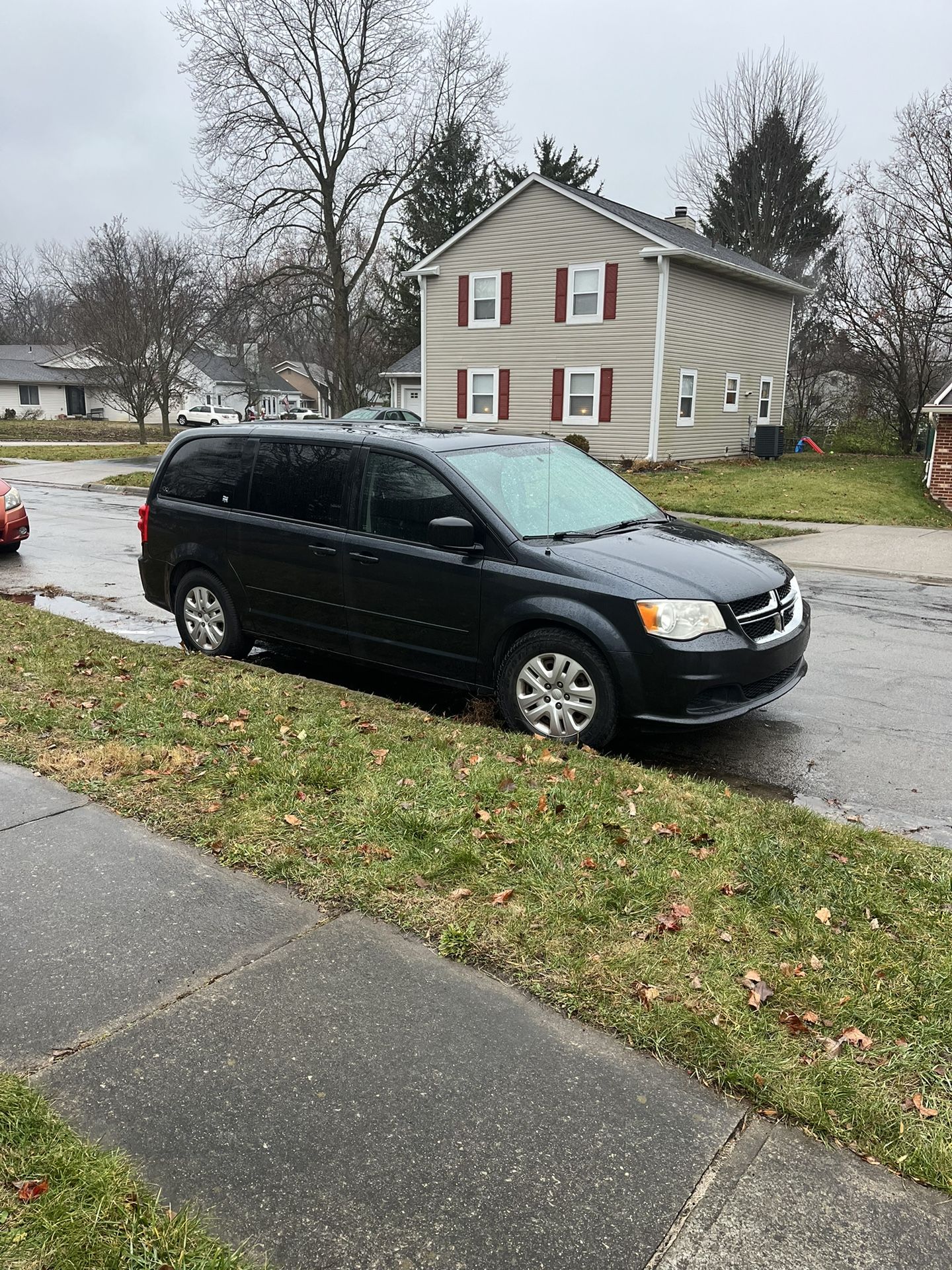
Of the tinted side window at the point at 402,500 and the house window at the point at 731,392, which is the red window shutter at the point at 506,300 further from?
the tinted side window at the point at 402,500

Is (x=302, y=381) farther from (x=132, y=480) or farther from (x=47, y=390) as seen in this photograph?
(x=132, y=480)

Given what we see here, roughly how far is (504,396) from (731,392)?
24.7 ft

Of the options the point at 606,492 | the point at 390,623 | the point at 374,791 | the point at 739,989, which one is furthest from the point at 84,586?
the point at 739,989

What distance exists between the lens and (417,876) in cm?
385

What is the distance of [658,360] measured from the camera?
89.7 feet

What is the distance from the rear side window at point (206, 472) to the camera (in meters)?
7.31

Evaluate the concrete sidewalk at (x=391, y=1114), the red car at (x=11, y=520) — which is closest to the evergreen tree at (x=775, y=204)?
the red car at (x=11, y=520)

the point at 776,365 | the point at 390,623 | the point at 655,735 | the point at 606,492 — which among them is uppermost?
the point at 776,365

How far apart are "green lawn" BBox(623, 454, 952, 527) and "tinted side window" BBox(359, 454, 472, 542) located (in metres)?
12.7

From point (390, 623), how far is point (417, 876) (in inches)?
107

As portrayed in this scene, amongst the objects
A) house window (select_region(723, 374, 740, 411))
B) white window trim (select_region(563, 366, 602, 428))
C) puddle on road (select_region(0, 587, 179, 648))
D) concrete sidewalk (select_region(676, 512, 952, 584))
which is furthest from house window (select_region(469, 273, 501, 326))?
puddle on road (select_region(0, 587, 179, 648))

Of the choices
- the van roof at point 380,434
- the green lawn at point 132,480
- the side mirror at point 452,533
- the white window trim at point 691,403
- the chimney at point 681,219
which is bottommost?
the green lawn at point 132,480

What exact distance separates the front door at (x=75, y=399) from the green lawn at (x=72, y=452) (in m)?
33.1

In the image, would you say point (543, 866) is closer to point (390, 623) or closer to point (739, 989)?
point (739, 989)
